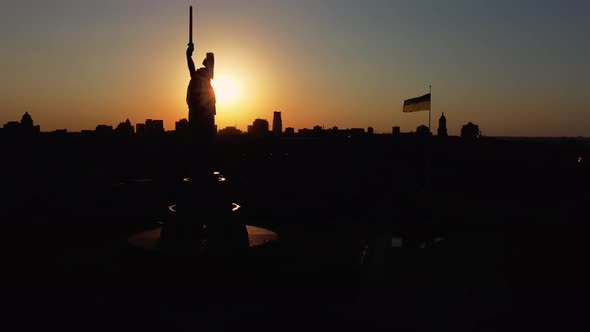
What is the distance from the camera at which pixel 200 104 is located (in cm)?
1427

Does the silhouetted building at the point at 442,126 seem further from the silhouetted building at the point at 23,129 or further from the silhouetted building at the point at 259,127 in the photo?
the silhouetted building at the point at 23,129

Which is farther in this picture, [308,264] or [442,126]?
[442,126]

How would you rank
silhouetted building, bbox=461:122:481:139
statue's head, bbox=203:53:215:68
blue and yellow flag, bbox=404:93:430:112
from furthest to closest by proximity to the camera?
silhouetted building, bbox=461:122:481:139, blue and yellow flag, bbox=404:93:430:112, statue's head, bbox=203:53:215:68

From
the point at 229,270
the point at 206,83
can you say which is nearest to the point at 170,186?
the point at 206,83

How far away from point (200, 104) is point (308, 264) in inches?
184

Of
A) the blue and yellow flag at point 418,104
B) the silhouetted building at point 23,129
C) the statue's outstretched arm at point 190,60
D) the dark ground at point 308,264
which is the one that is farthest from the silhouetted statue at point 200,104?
the silhouetted building at point 23,129

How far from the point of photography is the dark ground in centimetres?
1045

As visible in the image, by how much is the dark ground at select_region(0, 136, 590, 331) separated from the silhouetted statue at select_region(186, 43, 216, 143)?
968mm

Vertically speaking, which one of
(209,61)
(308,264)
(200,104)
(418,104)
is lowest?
(308,264)

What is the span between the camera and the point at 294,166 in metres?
38.5

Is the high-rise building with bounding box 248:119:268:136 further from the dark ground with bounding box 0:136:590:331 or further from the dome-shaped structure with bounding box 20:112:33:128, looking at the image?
the dark ground with bounding box 0:136:590:331

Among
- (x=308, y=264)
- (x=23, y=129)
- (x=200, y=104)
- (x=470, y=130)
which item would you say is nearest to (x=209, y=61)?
(x=200, y=104)

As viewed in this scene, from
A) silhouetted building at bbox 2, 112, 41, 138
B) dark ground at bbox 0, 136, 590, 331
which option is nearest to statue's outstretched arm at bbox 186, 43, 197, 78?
dark ground at bbox 0, 136, 590, 331

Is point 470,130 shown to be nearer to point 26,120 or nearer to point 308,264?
point 26,120
